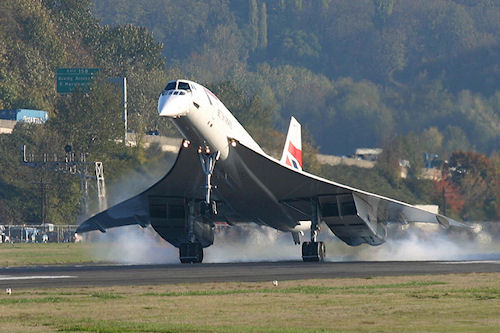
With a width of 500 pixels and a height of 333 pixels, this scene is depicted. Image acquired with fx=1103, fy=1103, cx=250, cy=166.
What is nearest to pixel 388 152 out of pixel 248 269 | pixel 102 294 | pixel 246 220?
pixel 246 220

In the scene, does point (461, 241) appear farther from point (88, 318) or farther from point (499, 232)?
point (88, 318)

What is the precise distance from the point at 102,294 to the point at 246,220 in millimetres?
18232

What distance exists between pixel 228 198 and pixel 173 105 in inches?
242

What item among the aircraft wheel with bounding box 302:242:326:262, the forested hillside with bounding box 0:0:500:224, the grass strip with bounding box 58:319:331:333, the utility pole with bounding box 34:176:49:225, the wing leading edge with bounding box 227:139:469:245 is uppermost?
the forested hillside with bounding box 0:0:500:224

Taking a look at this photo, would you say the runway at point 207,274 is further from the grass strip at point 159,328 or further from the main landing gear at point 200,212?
the grass strip at point 159,328

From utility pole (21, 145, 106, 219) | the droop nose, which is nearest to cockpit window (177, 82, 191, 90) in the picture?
the droop nose

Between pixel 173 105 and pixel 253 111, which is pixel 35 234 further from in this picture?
pixel 173 105

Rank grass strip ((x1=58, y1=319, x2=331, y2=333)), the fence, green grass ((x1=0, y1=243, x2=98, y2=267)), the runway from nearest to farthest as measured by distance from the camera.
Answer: grass strip ((x1=58, y1=319, x2=331, y2=333)), the runway, green grass ((x1=0, y1=243, x2=98, y2=267)), the fence

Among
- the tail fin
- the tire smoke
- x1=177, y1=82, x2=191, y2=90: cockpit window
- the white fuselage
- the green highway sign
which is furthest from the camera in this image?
the green highway sign

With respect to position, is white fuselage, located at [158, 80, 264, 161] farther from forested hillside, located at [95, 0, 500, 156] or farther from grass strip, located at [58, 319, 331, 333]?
forested hillside, located at [95, 0, 500, 156]

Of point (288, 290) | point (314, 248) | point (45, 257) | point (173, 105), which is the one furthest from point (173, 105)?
point (45, 257)

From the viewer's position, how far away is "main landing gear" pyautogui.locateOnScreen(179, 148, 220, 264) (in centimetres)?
3247

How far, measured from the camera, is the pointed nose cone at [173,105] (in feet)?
101

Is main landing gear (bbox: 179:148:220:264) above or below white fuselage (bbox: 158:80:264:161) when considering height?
below
